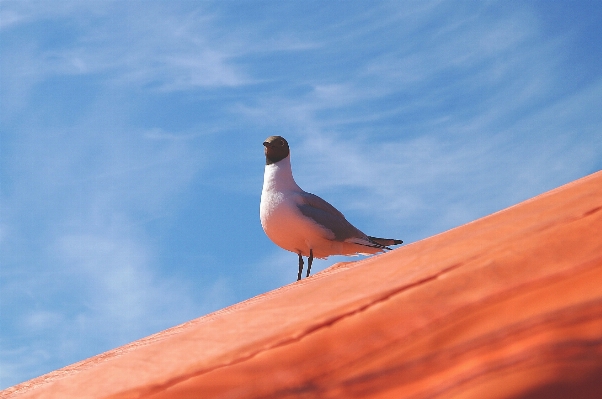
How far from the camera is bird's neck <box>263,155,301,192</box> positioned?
802 centimetres

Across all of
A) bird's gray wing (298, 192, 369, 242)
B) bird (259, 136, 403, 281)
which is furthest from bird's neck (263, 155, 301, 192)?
bird's gray wing (298, 192, 369, 242)

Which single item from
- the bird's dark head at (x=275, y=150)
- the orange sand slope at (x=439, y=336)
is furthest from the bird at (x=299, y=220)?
the orange sand slope at (x=439, y=336)

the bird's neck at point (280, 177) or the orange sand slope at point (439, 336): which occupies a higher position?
the bird's neck at point (280, 177)

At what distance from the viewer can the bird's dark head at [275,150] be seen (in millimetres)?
8547

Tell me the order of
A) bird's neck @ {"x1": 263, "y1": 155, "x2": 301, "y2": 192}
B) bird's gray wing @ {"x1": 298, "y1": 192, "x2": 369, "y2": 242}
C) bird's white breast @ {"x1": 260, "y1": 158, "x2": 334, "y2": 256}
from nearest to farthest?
bird's white breast @ {"x1": 260, "y1": 158, "x2": 334, "y2": 256} < bird's gray wing @ {"x1": 298, "y1": 192, "x2": 369, "y2": 242} < bird's neck @ {"x1": 263, "y1": 155, "x2": 301, "y2": 192}

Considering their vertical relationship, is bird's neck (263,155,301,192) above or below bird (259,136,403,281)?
above

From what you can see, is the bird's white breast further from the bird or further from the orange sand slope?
the orange sand slope

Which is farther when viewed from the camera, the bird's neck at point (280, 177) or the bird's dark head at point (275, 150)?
the bird's dark head at point (275, 150)

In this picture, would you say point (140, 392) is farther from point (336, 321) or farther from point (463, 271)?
point (463, 271)

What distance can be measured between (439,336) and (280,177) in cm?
754

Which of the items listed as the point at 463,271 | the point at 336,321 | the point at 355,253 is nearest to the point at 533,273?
the point at 463,271

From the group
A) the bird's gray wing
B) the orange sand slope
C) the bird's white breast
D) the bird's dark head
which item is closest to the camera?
the orange sand slope

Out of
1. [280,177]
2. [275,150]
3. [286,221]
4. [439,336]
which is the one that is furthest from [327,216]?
[439,336]

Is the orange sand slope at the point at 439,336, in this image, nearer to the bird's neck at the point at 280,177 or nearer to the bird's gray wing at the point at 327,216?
the bird's gray wing at the point at 327,216
